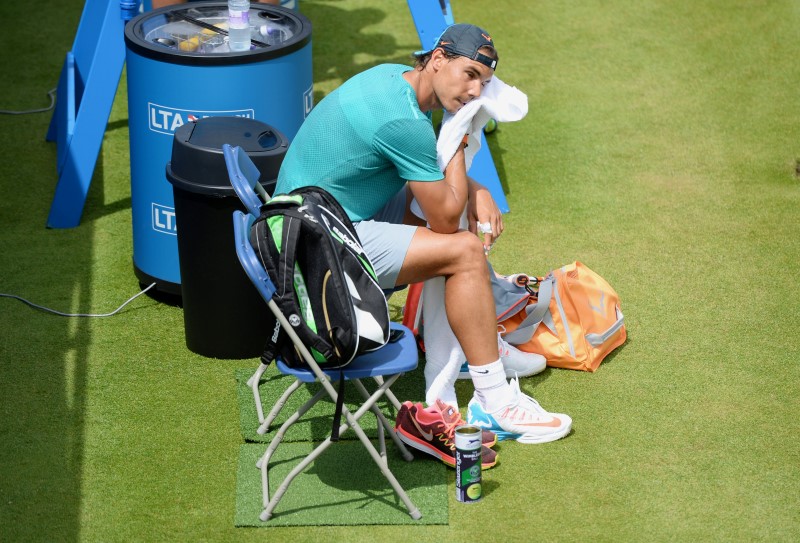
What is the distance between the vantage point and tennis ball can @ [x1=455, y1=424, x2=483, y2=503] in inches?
153

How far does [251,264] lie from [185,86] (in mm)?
1592

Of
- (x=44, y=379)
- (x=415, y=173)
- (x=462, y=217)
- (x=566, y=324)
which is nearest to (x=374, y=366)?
(x=415, y=173)

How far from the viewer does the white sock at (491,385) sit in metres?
4.31

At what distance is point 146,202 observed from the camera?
5.30 metres

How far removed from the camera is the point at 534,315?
490 centimetres

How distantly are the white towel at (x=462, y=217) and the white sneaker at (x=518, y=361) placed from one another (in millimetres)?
338

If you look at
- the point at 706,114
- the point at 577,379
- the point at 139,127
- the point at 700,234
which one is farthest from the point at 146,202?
the point at 706,114

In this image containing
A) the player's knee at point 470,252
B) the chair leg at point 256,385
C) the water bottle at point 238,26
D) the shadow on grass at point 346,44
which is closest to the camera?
the player's knee at point 470,252

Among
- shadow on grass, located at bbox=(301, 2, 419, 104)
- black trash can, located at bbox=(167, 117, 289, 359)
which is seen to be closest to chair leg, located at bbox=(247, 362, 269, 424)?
black trash can, located at bbox=(167, 117, 289, 359)

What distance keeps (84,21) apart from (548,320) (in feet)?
12.7

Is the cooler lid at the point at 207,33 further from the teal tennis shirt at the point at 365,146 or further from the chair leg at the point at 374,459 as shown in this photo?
the chair leg at the point at 374,459

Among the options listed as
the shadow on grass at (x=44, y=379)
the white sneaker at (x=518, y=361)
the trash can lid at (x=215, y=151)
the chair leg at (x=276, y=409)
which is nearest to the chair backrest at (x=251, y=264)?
the chair leg at (x=276, y=409)

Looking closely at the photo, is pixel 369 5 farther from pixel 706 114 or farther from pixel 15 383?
pixel 15 383

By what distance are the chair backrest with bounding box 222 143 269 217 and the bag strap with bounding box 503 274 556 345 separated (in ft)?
4.44
